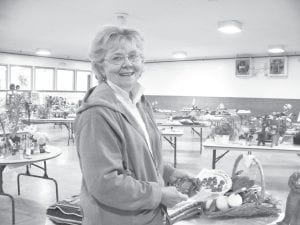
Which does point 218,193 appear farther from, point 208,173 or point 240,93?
point 240,93

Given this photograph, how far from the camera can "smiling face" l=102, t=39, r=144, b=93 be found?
54.8 inches

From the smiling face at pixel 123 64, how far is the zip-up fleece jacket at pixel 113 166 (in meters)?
0.06

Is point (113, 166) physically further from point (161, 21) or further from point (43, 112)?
point (43, 112)

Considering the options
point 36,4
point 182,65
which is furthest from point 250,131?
point 182,65

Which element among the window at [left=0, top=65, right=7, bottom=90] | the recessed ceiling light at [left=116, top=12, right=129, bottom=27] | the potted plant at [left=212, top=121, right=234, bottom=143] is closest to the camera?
the potted plant at [left=212, top=121, right=234, bottom=143]

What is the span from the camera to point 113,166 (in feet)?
4.03

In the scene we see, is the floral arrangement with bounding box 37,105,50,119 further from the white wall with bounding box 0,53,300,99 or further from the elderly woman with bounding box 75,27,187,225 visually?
the elderly woman with bounding box 75,27,187,225

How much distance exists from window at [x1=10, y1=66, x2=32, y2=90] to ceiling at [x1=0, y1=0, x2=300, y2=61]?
2.72 meters

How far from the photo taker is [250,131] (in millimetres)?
5008

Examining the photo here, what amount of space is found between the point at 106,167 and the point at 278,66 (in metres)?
14.5

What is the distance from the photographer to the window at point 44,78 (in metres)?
15.5

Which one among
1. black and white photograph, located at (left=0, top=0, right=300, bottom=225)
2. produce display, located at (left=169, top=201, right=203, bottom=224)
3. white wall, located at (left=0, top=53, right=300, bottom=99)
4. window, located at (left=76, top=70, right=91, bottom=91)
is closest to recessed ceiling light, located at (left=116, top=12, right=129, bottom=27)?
black and white photograph, located at (left=0, top=0, right=300, bottom=225)

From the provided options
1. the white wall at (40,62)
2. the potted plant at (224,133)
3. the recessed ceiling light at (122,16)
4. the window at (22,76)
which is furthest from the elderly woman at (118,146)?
the window at (22,76)

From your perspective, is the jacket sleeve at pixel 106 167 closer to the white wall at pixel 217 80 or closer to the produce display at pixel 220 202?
the produce display at pixel 220 202
